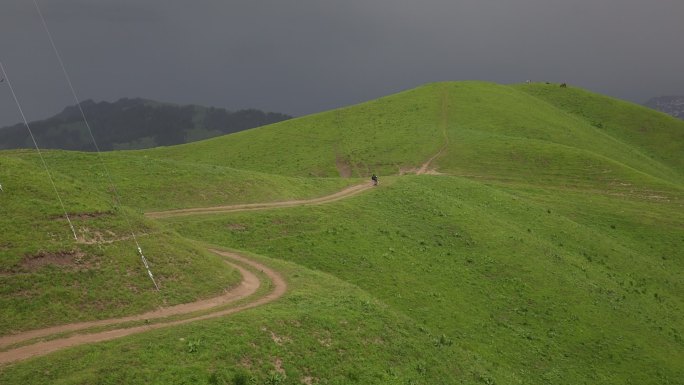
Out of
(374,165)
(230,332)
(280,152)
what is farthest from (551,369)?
(280,152)

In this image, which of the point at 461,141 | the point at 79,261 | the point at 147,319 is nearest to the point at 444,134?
the point at 461,141

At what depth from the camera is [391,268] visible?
41.8 m

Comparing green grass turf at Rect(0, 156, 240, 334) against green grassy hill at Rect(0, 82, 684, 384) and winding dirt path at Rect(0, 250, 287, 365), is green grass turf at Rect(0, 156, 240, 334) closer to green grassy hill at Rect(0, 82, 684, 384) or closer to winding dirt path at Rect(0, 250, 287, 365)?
green grassy hill at Rect(0, 82, 684, 384)

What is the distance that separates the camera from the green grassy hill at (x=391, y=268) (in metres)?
22.4

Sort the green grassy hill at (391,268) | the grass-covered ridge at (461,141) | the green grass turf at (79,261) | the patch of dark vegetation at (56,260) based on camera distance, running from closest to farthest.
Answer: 1. the green grassy hill at (391,268)
2. the green grass turf at (79,261)
3. the patch of dark vegetation at (56,260)
4. the grass-covered ridge at (461,141)

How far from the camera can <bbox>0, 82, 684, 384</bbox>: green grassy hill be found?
73.6ft

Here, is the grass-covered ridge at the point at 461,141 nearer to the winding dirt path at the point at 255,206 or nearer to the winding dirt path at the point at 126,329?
the winding dirt path at the point at 255,206

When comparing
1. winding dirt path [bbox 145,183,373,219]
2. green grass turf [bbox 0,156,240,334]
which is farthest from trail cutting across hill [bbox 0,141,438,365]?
winding dirt path [bbox 145,183,373,219]

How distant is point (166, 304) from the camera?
2548 cm

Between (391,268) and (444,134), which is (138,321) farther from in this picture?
(444,134)

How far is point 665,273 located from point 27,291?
6264 centimetres

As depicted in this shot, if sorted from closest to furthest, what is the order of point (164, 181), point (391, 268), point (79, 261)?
point (79, 261), point (391, 268), point (164, 181)

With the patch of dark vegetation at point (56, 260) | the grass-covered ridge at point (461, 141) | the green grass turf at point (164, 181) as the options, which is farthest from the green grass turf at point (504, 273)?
the grass-covered ridge at point (461, 141)

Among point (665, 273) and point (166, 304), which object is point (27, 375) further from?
point (665, 273)
